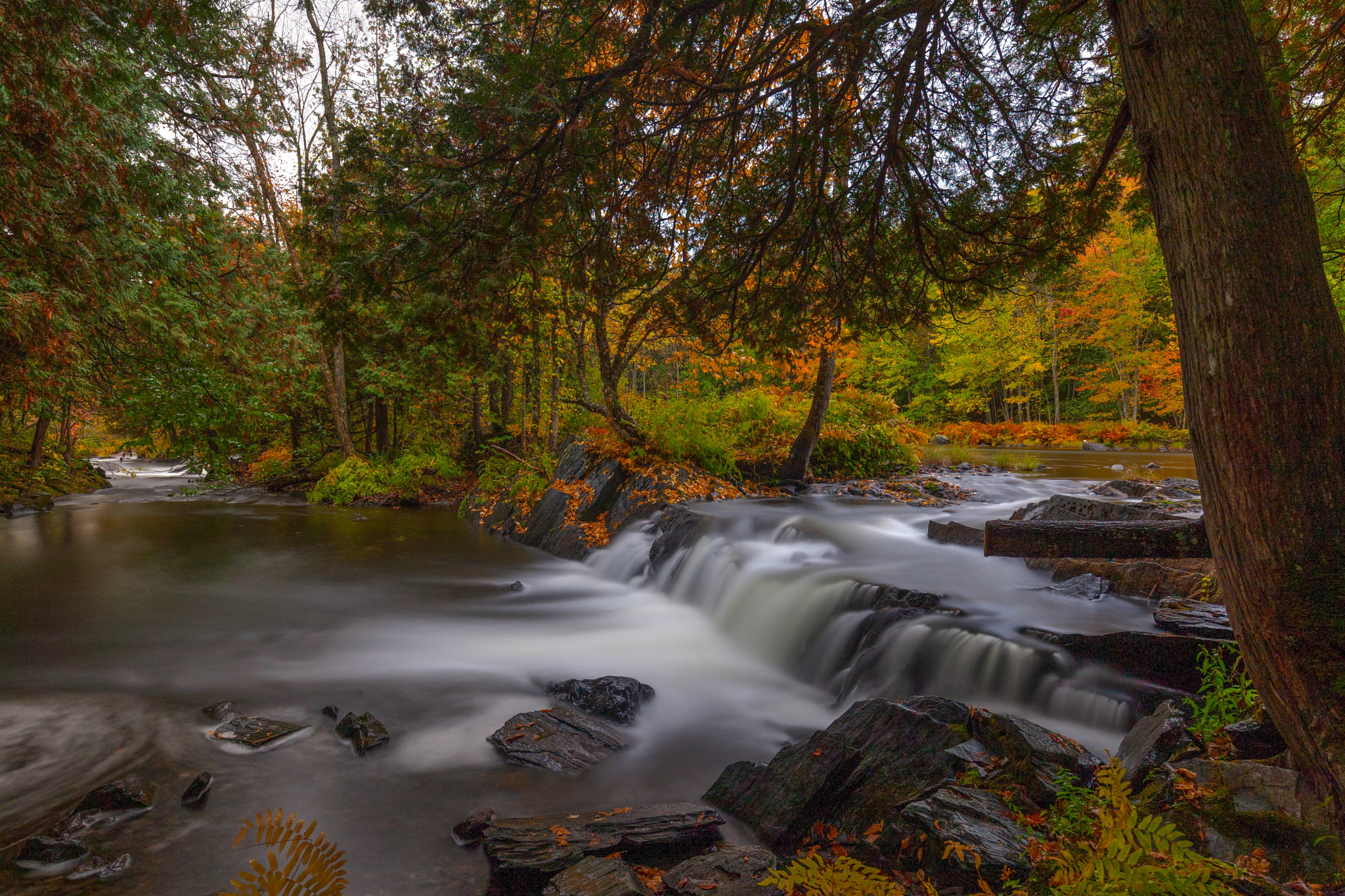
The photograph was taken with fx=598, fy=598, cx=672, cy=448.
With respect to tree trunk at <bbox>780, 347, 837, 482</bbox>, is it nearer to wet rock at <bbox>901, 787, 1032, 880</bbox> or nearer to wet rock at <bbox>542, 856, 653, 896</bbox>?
wet rock at <bbox>901, 787, 1032, 880</bbox>

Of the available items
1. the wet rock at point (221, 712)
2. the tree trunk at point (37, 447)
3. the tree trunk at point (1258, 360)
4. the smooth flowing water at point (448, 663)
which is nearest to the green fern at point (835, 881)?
the tree trunk at point (1258, 360)

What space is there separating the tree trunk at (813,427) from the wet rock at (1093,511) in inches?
177

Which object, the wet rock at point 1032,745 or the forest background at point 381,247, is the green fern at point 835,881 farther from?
the forest background at point 381,247

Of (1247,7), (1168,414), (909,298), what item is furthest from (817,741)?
(1168,414)

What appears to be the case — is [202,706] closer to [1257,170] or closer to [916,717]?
[916,717]

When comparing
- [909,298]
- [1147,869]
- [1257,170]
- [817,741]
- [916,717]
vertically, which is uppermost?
[909,298]

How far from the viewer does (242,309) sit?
9.31 meters

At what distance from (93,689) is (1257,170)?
315 inches

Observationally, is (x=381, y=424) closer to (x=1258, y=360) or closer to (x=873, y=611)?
(x=873, y=611)

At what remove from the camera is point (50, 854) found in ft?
9.37

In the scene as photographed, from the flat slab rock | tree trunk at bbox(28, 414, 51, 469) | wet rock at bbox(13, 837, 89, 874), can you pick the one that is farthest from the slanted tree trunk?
the flat slab rock

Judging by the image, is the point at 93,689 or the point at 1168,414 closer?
the point at 93,689

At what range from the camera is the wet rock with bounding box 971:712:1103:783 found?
2715 mm

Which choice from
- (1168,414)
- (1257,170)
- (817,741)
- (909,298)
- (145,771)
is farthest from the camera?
(1168,414)
